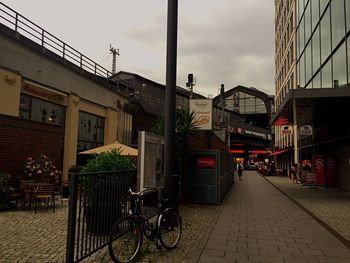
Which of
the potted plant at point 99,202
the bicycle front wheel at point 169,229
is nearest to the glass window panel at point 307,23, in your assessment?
the bicycle front wheel at point 169,229

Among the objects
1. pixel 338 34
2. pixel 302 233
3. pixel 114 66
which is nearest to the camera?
pixel 302 233

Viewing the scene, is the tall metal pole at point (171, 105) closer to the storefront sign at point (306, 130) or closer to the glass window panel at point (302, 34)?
the storefront sign at point (306, 130)

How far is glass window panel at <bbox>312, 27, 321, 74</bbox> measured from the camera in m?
23.4

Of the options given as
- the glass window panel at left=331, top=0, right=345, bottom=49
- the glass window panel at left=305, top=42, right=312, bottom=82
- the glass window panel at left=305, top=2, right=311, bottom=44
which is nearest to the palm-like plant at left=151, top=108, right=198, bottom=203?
the glass window panel at left=331, top=0, right=345, bottom=49

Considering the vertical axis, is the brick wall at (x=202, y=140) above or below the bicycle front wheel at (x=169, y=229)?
above

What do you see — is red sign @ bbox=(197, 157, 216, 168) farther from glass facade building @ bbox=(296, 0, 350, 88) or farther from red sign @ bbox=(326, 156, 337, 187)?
red sign @ bbox=(326, 156, 337, 187)

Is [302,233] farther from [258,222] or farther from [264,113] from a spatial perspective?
[264,113]

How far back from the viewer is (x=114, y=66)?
56.0 meters

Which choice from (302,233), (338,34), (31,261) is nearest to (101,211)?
(31,261)

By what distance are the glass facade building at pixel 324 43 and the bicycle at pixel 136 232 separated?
13.4m

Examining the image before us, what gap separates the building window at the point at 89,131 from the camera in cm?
2220

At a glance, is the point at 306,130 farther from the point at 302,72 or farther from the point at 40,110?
the point at 40,110

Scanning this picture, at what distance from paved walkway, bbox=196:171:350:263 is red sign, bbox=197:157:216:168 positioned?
2.26 meters

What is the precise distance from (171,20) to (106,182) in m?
4.06
